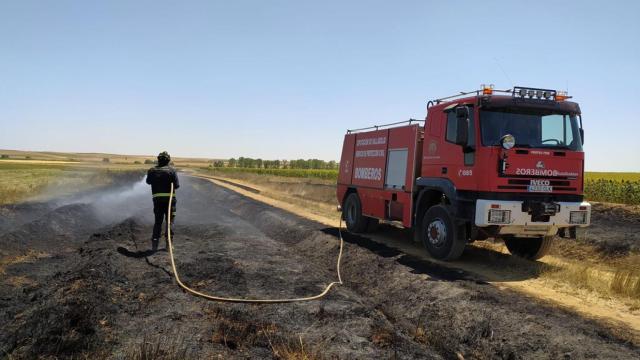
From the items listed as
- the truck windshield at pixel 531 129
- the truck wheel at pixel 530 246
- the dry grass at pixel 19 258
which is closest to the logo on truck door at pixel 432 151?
the truck windshield at pixel 531 129

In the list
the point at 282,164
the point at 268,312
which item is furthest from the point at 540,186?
the point at 282,164

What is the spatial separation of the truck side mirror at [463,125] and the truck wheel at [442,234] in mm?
1492

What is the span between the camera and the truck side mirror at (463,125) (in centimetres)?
905

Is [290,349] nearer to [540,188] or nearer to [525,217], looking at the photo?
[525,217]

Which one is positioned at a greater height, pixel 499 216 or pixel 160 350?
pixel 499 216

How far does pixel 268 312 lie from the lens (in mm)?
6703

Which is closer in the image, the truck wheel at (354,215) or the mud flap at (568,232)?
the mud flap at (568,232)

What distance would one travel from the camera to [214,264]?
969 cm

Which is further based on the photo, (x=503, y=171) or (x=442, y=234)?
(x=442, y=234)

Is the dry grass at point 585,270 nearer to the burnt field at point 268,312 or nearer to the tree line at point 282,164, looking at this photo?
the burnt field at point 268,312

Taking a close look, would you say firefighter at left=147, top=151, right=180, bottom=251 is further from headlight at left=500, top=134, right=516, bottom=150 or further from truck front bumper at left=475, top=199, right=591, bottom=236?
headlight at left=500, top=134, right=516, bottom=150

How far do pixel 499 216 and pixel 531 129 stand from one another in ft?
6.01

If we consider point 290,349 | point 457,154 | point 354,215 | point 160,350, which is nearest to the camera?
point 160,350

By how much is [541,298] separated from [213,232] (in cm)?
992
